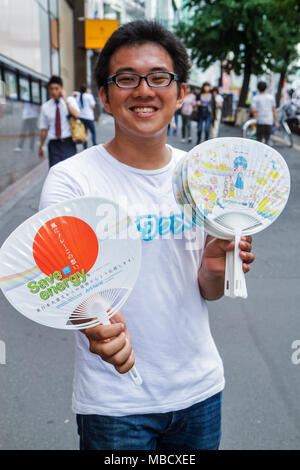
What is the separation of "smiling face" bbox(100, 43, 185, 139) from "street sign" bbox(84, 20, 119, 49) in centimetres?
2129

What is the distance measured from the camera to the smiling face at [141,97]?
1210 millimetres

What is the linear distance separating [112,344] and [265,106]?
9.62m

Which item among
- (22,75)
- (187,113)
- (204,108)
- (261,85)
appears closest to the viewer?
(261,85)

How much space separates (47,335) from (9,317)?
388 mm

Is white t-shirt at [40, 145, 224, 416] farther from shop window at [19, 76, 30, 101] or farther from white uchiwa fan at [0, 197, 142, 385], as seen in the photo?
shop window at [19, 76, 30, 101]

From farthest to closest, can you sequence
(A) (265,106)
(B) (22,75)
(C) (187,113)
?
1. (C) (187,113)
2. (B) (22,75)
3. (A) (265,106)

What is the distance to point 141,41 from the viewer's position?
124 centimetres

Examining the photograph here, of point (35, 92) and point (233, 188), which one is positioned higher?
point (233, 188)

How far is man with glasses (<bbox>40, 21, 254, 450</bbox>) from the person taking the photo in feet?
4.00

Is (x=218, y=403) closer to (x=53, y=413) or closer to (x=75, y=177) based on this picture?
(x=75, y=177)

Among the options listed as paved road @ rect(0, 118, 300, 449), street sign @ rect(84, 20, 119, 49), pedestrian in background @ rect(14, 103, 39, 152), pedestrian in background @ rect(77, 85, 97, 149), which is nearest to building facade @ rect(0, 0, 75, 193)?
pedestrian in background @ rect(14, 103, 39, 152)

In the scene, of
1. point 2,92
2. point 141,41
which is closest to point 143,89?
point 141,41

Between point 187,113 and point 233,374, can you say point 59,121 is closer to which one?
point 233,374

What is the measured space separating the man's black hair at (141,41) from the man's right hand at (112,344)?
0.69 m
